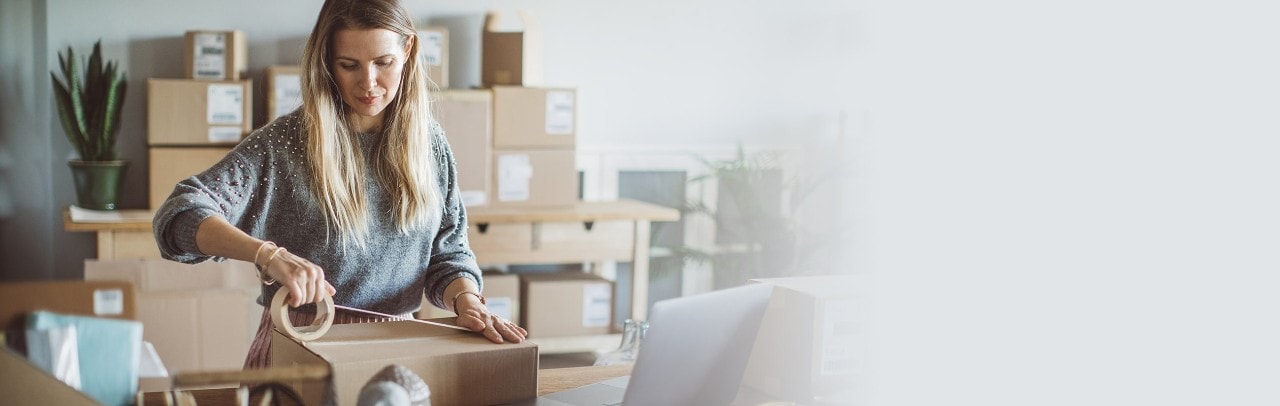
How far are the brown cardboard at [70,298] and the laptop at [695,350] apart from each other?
1.71 feet

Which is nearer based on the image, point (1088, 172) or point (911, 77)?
point (1088, 172)

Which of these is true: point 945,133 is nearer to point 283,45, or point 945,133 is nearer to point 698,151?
point 698,151

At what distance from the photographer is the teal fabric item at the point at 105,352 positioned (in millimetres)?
1139

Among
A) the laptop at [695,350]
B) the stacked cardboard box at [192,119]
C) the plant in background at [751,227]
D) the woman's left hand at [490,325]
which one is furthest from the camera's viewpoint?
the plant in background at [751,227]

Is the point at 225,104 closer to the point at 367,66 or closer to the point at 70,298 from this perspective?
the point at 367,66

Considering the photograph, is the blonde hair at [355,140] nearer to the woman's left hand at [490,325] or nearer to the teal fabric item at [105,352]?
the woman's left hand at [490,325]

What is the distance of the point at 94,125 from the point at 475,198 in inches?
46.9

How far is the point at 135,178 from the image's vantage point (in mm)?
3912

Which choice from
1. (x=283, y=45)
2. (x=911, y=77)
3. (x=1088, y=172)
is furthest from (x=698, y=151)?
(x=1088, y=172)

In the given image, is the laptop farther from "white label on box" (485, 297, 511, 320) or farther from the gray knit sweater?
"white label on box" (485, 297, 511, 320)

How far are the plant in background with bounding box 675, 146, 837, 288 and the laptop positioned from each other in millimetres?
3055

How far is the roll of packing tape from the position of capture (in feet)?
4.51

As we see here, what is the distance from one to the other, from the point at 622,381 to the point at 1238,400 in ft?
3.29

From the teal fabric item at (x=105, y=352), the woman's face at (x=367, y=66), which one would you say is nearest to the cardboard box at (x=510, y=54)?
the woman's face at (x=367, y=66)
